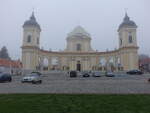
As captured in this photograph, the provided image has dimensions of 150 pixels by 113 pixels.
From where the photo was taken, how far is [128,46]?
221ft

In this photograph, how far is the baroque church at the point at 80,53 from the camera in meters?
Result: 66.8

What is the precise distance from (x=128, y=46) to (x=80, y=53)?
1870 cm

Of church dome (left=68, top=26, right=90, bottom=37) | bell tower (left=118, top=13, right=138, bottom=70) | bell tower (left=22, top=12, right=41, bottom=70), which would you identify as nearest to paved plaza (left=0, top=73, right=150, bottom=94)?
bell tower (left=118, top=13, right=138, bottom=70)

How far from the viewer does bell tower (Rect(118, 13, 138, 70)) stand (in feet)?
215

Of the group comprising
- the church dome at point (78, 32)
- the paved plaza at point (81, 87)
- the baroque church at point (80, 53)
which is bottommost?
the paved plaza at point (81, 87)

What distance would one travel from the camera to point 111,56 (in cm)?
7556

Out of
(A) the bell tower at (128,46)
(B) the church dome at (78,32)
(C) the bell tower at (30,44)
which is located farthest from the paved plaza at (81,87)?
(B) the church dome at (78,32)

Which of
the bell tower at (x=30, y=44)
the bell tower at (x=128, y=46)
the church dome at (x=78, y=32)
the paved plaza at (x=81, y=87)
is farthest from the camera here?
the church dome at (x=78, y=32)

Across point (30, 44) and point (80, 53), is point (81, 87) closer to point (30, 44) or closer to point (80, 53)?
point (30, 44)

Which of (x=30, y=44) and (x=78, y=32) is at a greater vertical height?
(x=78, y=32)

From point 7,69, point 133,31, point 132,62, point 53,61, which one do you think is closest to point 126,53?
point 132,62

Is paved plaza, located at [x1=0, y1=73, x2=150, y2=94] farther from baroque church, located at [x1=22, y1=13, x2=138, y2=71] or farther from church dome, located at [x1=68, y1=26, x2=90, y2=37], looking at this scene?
church dome, located at [x1=68, y1=26, x2=90, y2=37]

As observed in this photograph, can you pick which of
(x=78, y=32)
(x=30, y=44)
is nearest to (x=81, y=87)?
(x=30, y=44)

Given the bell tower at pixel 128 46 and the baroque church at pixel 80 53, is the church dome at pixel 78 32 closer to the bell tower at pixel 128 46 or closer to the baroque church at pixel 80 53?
the baroque church at pixel 80 53
